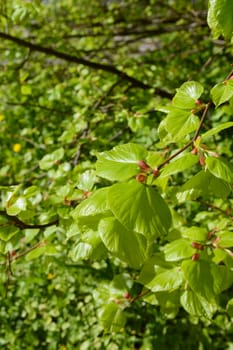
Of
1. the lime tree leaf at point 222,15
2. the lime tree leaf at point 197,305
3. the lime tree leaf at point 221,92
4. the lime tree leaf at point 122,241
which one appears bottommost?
the lime tree leaf at point 197,305

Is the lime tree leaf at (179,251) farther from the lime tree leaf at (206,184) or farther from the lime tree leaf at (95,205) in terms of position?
the lime tree leaf at (95,205)

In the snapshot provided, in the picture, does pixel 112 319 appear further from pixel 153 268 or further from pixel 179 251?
pixel 179 251

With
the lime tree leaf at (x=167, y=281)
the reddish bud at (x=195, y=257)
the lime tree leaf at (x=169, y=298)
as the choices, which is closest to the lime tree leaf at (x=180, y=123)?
the reddish bud at (x=195, y=257)

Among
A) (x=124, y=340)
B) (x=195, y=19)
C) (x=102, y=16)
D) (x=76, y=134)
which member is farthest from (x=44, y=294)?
(x=102, y=16)

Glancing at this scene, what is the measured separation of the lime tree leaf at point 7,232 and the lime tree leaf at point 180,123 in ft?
1.63

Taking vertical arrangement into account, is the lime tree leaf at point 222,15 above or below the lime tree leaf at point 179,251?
above

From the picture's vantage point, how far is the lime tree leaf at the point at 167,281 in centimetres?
115

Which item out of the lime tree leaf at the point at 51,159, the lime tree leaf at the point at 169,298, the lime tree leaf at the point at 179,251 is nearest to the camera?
the lime tree leaf at the point at 179,251

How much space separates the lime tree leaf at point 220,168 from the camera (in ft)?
2.56

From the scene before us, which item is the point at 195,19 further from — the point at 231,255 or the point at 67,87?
the point at 231,255

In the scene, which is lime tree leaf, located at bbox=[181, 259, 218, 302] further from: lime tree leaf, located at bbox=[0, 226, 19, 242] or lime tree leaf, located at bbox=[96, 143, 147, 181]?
lime tree leaf, located at bbox=[0, 226, 19, 242]

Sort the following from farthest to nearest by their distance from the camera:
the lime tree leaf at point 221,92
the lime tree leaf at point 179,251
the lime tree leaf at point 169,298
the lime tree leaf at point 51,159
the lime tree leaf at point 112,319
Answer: the lime tree leaf at point 51,159 → the lime tree leaf at point 112,319 → the lime tree leaf at point 169,298 → the lime tree leaf at point 179,251 → the lime tree leaf at point 221,92

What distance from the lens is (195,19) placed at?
13.5ft

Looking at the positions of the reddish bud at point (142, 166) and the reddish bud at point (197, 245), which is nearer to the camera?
the reddish bud at point (142, 166)
